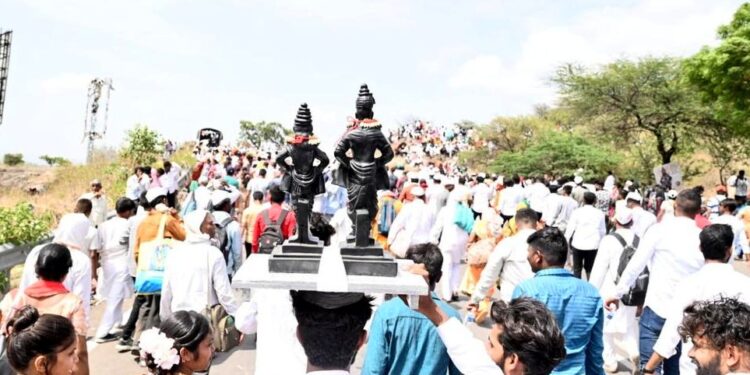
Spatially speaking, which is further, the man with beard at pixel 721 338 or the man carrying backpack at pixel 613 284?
the man carrying backpack at pixel 613 284

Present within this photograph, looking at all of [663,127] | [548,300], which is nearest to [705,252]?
[548,300]

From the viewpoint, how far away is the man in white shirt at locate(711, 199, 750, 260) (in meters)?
10.5

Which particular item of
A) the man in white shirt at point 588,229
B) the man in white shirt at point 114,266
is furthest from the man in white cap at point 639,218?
the man in white shirt at point 114,266

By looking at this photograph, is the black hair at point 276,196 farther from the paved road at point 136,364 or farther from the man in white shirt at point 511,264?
the man in white shirt at point 511,264

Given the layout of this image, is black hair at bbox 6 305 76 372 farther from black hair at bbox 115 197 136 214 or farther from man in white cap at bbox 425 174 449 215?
man in white cap at bbox 425 174 449 215

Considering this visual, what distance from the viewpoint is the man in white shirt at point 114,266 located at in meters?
6.75

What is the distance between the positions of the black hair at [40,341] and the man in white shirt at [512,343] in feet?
6.18

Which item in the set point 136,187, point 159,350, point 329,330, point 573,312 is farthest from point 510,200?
point 329,330

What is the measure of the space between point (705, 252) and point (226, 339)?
16.1 feet

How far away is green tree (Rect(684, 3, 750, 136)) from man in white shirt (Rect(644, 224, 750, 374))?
18.6 metres

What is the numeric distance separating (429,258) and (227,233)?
4.36 m

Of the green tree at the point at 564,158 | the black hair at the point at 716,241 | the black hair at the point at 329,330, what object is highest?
the green tree at the point at 564,158

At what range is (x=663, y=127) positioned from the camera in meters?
26.8

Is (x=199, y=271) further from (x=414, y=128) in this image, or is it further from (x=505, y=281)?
(x=414, y=128)
